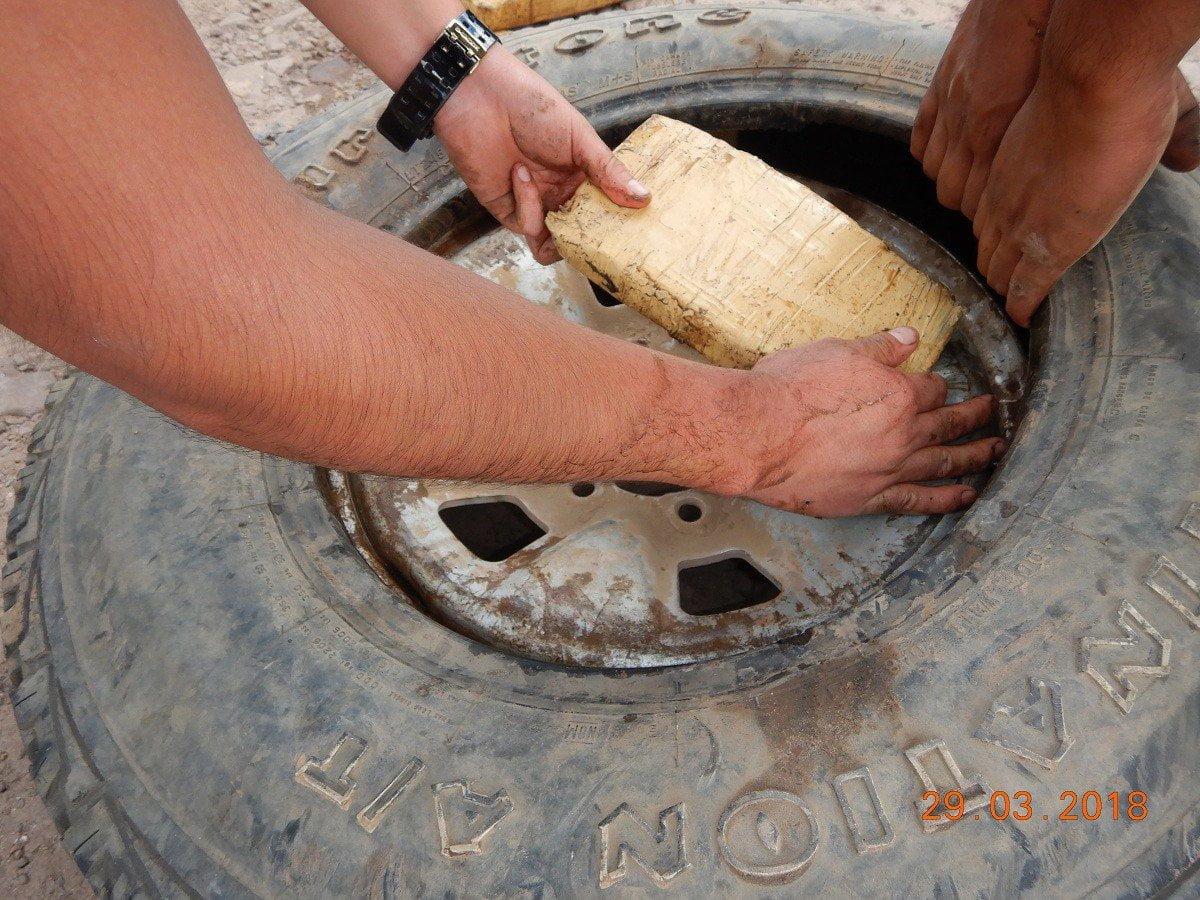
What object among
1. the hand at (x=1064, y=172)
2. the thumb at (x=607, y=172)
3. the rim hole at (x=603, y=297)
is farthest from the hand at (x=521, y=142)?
the hand at (x=1064, y=172)

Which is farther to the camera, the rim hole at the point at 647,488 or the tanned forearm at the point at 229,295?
the rim hole at the point at 647,488

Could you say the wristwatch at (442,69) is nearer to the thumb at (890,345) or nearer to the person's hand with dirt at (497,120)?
the person's hand with dirt at (497,120)

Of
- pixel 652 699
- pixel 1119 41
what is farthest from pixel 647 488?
pixel 1119 41

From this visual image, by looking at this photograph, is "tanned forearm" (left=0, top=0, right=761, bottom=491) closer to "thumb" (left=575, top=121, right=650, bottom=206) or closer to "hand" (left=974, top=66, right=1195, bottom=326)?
"thumb" (left=575, top=121, right=650, bottom=206)

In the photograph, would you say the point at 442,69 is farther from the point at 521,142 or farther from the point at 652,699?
the point at 652,699

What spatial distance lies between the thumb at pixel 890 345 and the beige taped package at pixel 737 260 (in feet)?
0.12

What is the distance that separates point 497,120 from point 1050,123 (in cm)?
78

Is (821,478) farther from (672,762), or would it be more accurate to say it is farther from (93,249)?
(93,249)

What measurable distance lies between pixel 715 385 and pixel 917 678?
41cm

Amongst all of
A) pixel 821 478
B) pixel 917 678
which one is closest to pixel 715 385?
pixel 821 478
